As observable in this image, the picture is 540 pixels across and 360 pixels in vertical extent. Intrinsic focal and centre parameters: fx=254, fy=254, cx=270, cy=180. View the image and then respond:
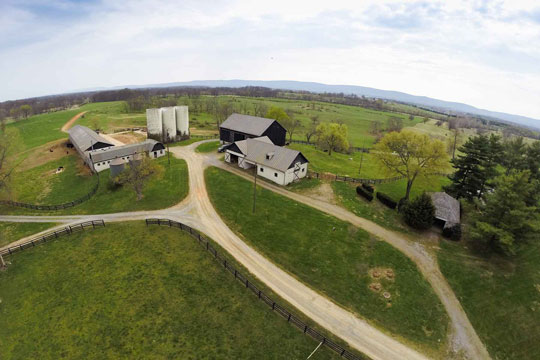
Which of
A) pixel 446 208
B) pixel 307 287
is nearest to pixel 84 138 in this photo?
pixel 307 287

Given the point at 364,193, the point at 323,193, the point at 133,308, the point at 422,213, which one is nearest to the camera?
the point at 133,308

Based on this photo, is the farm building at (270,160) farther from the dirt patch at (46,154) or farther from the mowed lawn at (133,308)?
the dirt patch at (46,154)

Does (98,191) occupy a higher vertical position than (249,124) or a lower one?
lower

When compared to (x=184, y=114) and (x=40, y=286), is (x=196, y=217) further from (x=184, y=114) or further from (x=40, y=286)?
(x=184, y=114)

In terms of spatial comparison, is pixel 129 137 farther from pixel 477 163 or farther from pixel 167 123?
pixel 477 163

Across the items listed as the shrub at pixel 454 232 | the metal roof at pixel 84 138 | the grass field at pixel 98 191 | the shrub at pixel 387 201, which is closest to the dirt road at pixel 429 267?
the shrub at pixel 454 232

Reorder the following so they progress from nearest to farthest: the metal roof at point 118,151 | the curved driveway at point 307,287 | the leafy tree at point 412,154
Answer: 1. the curved driveway at point 307,287
2. the leafy tree at point 412,154
3. the metal roof at point 118,151
